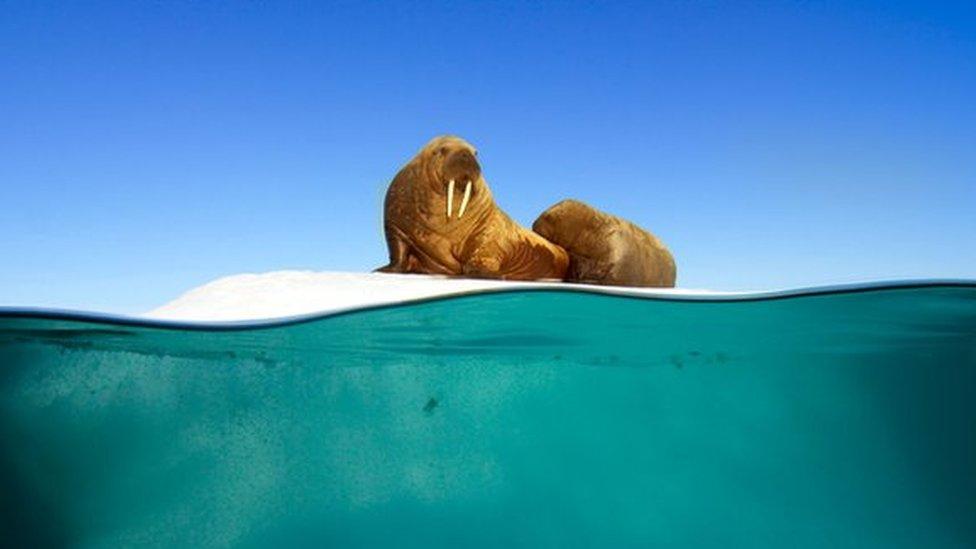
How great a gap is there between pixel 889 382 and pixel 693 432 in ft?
9.62

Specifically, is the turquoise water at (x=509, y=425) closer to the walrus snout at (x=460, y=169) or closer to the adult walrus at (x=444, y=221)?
the adult walrus at (x=444, y=221)

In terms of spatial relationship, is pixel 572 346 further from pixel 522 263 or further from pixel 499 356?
pixel 522 263

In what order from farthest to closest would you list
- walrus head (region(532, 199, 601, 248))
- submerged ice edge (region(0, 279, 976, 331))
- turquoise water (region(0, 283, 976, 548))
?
walrus head (region(532, 199, 601, 248))
turquoise water (region(0, 283, 976, 548))
submerged ice edge (region(0, 279, 976, 331))

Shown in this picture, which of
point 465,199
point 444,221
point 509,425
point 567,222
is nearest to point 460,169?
point 465,199

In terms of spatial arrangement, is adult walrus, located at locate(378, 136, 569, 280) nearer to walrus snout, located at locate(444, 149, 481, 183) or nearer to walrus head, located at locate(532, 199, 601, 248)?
walrus snout, located at locate(444, 149, 481, 183)

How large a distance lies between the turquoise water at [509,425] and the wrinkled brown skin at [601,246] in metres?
3.44

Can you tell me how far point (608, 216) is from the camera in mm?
12375

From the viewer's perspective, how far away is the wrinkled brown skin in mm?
12055

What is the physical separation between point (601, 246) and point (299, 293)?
654 centimetres

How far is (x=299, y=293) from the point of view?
667 centimetres

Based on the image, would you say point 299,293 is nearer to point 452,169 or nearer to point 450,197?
point 450,197

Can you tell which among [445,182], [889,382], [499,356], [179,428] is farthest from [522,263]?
[179,428]

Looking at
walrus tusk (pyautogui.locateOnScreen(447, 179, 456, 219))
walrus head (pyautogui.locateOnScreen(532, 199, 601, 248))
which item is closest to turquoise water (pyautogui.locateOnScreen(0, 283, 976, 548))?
walrus tusk (pyautogui.locateOnScreen(447, 179, 456, 219))

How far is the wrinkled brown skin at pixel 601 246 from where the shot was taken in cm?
1205
